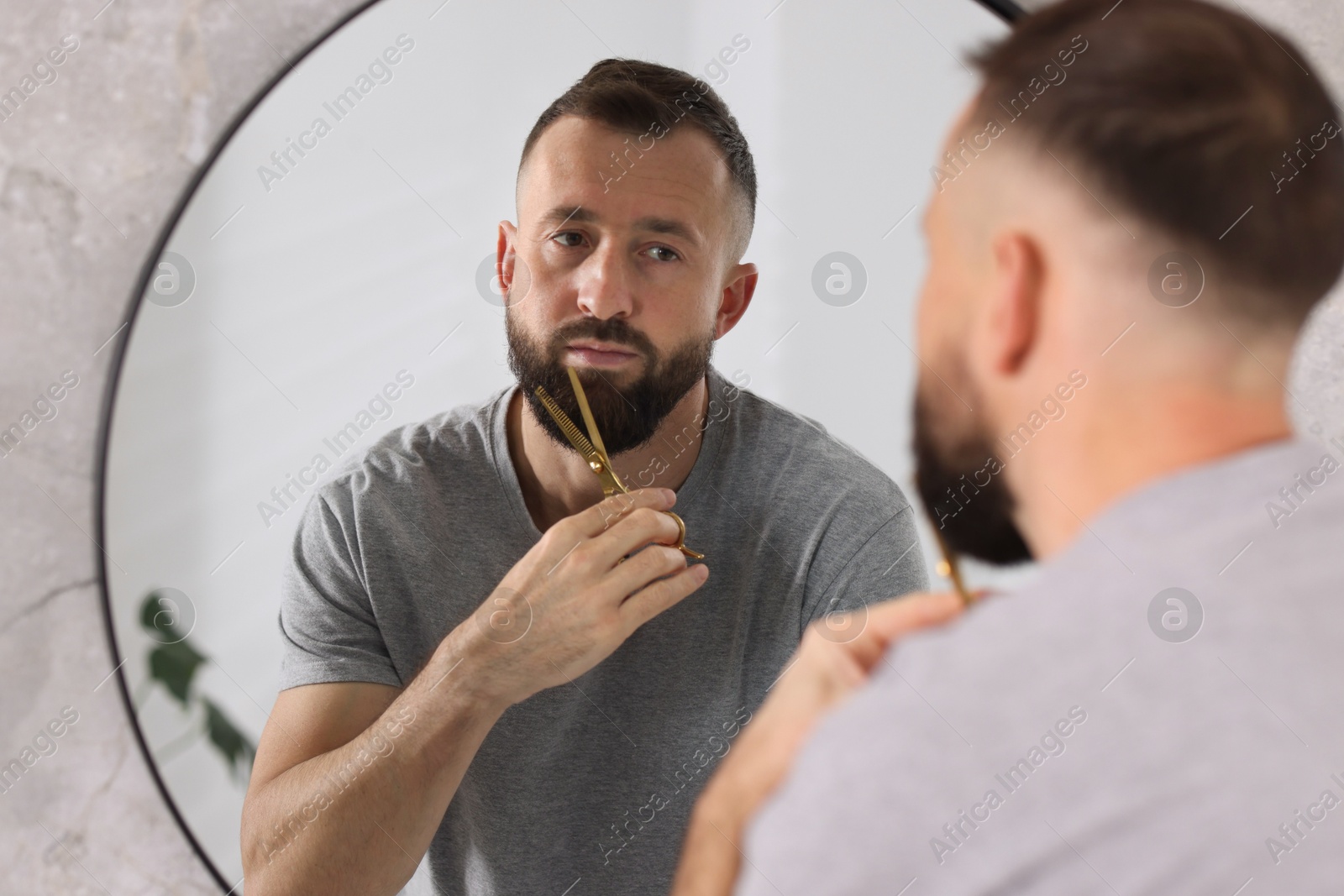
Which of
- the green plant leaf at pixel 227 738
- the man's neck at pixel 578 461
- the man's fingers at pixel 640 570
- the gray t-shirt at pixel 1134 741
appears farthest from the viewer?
the green plant leaf at pixel 227 738

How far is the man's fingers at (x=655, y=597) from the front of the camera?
0.47 meters

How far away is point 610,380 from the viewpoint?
0.53m

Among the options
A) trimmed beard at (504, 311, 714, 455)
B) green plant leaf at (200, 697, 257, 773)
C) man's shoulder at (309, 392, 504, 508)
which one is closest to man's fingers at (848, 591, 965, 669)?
trimmed beard at (504, 311, 714, 455)

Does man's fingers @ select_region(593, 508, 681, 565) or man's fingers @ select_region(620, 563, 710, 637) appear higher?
man's fingers @ select_region(593, 508, 681, 565)

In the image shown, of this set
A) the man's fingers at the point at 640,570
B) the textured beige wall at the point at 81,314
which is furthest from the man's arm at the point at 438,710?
the textured beige wall at the point at 81,314

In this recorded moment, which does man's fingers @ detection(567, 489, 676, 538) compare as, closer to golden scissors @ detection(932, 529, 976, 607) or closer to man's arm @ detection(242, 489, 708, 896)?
man's arm @ detection(242, 489, 708, 896)

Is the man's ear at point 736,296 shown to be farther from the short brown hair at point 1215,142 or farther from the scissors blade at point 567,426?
the short brown hair at point 1215,142

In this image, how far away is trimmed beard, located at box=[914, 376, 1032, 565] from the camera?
28 cm

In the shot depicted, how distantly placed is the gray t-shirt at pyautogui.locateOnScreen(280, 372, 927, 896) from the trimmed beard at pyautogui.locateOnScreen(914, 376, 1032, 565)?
191mm

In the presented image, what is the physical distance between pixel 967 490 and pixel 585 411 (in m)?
0.28

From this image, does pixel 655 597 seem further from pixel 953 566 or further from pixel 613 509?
pixel 953 566

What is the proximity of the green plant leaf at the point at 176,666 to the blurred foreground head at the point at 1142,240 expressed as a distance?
2.03ft

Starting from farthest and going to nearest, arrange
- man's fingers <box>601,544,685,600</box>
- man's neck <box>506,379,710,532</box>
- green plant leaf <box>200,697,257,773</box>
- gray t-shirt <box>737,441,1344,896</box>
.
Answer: green plant leaf <box>200,697,257,773</box> → man's neck <box>506,379,710,532</box> → man's fingers <box>601,544,685,600</box> → gray t-shirt <box>737,441,1344,896</box>

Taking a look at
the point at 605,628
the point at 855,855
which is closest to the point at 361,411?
the point at 605,628
